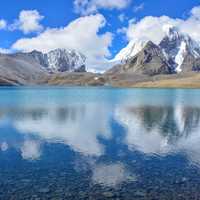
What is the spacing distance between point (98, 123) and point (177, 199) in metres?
39.9

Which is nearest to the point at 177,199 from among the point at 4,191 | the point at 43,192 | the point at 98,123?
the point at 43,192

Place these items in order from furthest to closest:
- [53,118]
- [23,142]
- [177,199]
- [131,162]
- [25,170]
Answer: [53,118], [23,142], [131,162], [25,170], [177,199]

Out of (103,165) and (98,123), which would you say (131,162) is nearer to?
(103,165)

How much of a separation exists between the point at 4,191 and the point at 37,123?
37397 mm

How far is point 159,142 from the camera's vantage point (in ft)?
147

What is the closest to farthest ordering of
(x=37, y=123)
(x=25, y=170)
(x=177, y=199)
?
1. (x=177, y=199)
2. (x=25, y=170)
3. (x=37, y=123)

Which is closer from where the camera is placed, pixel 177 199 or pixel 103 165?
pixel 177 199

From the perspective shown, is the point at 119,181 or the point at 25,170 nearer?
the point at 119,181

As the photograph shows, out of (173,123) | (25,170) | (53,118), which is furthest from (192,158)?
(53,118)

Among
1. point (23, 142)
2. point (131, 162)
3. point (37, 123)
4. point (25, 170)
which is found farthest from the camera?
point (37, 123)

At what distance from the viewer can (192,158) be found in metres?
36.5

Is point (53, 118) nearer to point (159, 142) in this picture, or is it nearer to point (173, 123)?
point (173, 123)

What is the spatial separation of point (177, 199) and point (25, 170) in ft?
46.9

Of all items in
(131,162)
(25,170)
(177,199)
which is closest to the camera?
(177,199)
